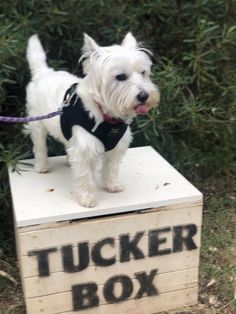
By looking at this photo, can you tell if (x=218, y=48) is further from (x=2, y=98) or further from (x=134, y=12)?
(x=2, y=98)

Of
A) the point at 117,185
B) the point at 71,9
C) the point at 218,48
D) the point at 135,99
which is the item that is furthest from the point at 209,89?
the point at 135,99

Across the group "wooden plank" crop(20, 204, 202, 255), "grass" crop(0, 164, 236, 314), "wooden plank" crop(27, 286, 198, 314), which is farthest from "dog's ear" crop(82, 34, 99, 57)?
"grass" crop(0, 164, 236, 314)

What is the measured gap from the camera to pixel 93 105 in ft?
7.75

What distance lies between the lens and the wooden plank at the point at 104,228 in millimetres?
2365

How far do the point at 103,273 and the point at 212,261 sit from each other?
848mm

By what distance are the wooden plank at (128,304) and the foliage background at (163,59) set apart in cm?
65

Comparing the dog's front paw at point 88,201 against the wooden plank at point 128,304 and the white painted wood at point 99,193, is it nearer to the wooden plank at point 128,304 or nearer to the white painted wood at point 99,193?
the white painted wood at point 99,193

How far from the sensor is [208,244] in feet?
10.6

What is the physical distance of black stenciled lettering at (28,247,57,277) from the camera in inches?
93.8

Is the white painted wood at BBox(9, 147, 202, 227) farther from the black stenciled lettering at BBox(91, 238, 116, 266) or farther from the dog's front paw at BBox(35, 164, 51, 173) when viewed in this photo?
the black stenciled lettering at BBox(91, 238, 116, 266)

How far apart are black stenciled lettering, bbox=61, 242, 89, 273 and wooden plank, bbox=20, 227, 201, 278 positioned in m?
0.01

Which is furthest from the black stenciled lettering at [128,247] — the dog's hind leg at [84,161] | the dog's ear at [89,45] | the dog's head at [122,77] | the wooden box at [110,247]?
the dog's ear at [89,45]

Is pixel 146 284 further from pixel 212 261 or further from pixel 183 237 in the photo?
pixel 212 261

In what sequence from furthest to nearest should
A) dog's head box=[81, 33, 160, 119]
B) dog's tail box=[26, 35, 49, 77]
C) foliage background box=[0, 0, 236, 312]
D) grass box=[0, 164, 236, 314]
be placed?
foliage background box=[0, 0, 236, 312], dog's tail box=[26, 35, 49, 77], grass box=[0, 164, 236, 314], dog's head box=[81, 33, 160, 119]
